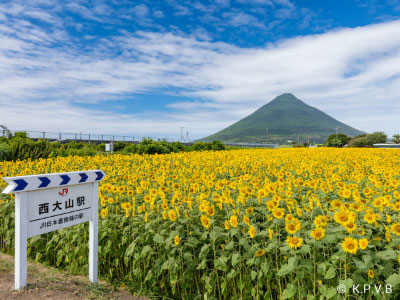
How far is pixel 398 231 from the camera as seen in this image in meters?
2.26

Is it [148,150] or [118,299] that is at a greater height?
[148,150]

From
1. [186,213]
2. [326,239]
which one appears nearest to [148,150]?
[186,213]

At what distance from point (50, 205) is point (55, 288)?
2.87ft

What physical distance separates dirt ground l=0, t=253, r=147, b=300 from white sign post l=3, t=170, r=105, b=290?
0.11m

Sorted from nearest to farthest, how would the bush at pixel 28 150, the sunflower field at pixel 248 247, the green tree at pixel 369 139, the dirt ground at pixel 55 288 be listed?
the sunflower field at pixel 248 247 < the dirt ground at pixel 55 288 < the bush at pixel 28 150 < the green tree at pixel 369 139

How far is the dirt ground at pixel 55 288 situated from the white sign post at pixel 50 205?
0.11 m

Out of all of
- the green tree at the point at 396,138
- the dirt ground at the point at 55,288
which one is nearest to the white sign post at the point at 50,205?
the dirt ground at the point at 55,288

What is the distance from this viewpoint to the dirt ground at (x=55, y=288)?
8.96 ft

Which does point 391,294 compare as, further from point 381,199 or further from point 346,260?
point 381,199

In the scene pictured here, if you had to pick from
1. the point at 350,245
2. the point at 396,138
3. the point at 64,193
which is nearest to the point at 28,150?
the point at 64,193

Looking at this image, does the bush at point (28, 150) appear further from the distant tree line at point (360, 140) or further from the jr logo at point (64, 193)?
the distant tree line at point (360, 140)

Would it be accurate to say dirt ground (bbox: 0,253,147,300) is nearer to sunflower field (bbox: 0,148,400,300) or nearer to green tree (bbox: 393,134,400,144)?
sunflower field (bbox: 0,148,400,300)

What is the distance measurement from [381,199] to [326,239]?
989 mm

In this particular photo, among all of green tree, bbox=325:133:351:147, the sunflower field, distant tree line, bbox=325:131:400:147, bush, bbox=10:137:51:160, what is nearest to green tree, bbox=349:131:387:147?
distant tree line, bbox=325:131:400:147
